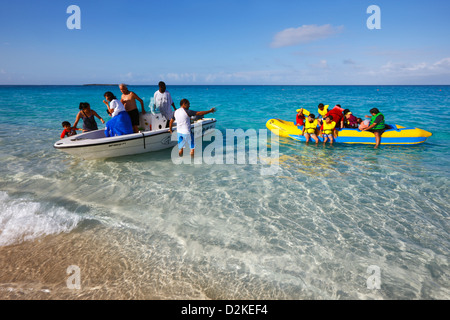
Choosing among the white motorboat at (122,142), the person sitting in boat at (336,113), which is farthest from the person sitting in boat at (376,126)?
the white motorboat at (122,142)

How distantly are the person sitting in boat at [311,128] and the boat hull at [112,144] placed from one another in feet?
13.8

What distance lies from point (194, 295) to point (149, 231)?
1488 mm

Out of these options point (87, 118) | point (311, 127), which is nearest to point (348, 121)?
point (311, 127)

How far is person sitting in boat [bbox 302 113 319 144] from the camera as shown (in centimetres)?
893

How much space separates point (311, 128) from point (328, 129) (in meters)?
0.58

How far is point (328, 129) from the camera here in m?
8.75

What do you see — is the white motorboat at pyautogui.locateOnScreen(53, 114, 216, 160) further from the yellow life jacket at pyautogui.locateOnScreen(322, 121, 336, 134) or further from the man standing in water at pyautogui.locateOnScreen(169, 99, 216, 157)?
the yellow life jacket at pyautogui.locateOnScreen(322, 121, 336, 134)

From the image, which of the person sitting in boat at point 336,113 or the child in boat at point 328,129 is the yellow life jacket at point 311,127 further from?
the person sitting in boat at point 336,113

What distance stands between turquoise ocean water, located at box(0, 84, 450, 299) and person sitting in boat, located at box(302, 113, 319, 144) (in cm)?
200

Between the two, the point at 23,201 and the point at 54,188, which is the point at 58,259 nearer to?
the point at 23,201

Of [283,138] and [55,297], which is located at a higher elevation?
[283,138]

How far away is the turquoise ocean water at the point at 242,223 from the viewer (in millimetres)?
2979

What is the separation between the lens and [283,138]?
10000 millimetres
